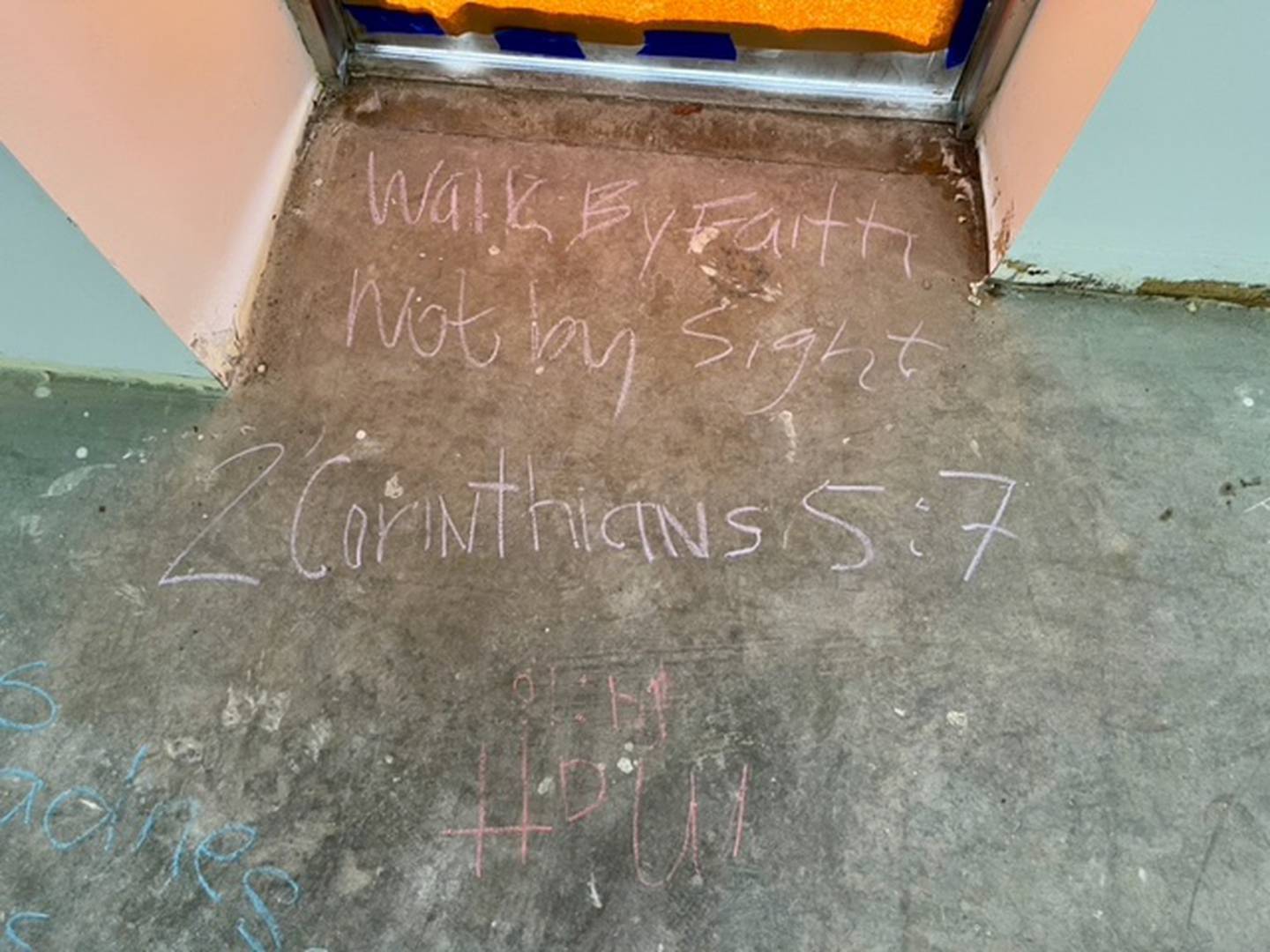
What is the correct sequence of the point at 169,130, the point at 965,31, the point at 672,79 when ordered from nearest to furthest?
1. the point at 169,130
2. the point at 965,31
3. the point at 672,79

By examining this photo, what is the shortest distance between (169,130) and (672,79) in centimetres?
160

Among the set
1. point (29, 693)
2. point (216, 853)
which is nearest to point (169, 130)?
point (29, 693)

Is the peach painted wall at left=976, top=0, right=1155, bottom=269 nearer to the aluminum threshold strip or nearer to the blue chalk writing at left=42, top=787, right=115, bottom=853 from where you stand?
the aluminum threshold strip

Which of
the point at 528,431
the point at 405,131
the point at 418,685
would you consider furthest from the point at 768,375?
the point at 405,131

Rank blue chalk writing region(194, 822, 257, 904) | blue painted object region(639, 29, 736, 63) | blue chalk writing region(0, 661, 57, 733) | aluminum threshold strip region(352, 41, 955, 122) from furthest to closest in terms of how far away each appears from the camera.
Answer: aluminum threshold strip region(352, 41, 955, 122) → blue painted object region(639, 29, 736, 63) → blue chalk writing region(0, 661, 57, 733) → blue chalk writing region(194, 822, 257, 904)

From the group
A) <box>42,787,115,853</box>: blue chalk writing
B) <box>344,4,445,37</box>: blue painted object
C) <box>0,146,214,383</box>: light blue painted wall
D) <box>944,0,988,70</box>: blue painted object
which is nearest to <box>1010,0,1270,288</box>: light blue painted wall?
<box>944,0,988,70</box>: blue painted object

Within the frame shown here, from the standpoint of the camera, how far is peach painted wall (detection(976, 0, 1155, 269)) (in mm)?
2135

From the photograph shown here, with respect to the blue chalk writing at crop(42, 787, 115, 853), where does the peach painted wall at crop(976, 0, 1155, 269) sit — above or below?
above

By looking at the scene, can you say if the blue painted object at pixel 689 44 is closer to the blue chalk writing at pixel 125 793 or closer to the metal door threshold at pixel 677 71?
the metal door threshold at pixel 677 71

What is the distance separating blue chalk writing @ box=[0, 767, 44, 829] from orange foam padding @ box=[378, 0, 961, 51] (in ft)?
8.20

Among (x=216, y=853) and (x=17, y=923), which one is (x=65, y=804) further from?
(x=216, y=853)

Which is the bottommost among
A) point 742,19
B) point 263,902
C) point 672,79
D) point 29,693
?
point 263,902

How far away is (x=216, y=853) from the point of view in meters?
2.12

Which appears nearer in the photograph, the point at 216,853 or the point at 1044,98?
the point at 216,853
